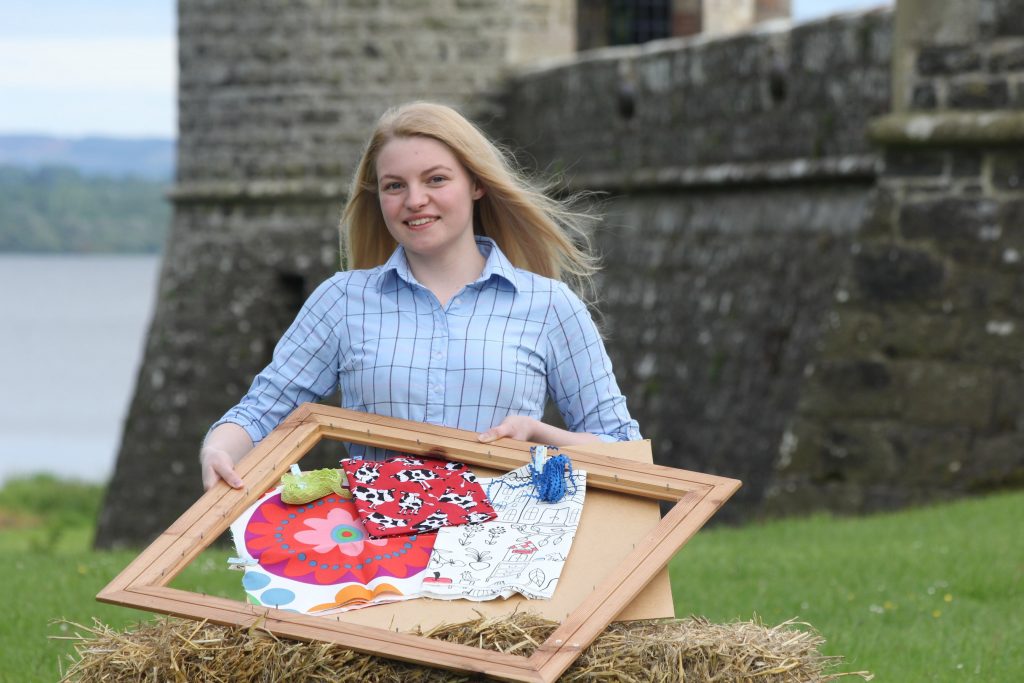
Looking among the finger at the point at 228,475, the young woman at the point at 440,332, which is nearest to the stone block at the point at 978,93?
the young woman at the point at 440,332

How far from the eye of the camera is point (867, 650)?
18.1 ft

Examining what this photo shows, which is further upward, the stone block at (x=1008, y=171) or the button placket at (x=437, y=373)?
the stone block at (x=1008, y=171)

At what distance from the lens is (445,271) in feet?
13.0

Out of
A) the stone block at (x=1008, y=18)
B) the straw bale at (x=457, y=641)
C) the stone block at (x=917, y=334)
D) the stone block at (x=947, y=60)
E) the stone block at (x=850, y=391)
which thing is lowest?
the stone block at (x=850, y=391)

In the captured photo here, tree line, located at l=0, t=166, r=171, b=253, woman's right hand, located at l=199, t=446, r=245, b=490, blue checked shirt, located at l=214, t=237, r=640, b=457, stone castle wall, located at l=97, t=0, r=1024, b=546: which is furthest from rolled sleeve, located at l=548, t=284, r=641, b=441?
tree line, located at l=0, t=166, r=171, b=253

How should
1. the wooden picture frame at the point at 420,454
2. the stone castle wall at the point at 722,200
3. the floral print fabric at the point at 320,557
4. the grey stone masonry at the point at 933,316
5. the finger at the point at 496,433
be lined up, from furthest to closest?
1. the stone castle wall at the point at 722,200
2. the grey stone masonry at the point at 933,316
3. the finger at the point at 496,433
4. the floral print fabric at the point at 320,557
5. the wooden picture frame at the point at 420,454

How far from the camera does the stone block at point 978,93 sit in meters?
9.39

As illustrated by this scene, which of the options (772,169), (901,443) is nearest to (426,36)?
(772,169)

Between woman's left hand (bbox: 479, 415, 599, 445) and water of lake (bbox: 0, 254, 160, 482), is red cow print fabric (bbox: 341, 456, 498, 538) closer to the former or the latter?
woman's left hand (bbox: 479, 415, 599, 445)

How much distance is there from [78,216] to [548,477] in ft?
269

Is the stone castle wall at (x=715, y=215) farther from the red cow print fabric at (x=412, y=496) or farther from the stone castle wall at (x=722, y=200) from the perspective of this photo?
the red cow print fabric at (x=412, y=496)

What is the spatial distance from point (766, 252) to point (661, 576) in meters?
8.37

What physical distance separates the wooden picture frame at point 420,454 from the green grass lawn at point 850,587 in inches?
68.2

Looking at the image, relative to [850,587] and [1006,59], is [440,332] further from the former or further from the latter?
[1006,59]
